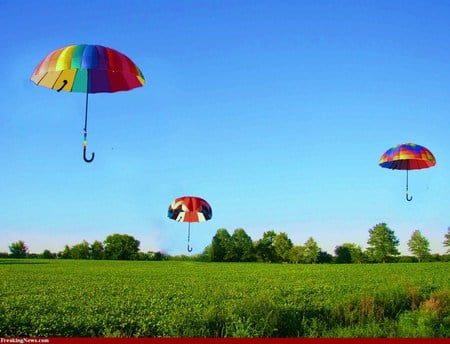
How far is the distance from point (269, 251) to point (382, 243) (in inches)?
1068

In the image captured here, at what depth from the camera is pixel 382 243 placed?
11838 cm

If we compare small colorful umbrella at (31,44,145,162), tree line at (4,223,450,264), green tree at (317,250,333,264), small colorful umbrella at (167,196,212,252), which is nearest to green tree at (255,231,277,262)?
tree line at (4,223,450,264)

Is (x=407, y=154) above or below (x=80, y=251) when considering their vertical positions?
above

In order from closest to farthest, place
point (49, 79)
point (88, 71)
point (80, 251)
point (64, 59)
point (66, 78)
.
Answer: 1. point (64, 59)
2. point (88, 71)
3. point (49, 79)
4. point (66, 78)
5. point (80, 251)

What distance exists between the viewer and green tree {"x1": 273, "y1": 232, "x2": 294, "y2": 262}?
11575cm

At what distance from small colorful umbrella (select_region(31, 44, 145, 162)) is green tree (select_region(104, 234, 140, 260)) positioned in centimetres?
10278

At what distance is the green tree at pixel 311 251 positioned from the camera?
4564 inches

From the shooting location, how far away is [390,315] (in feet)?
57.3

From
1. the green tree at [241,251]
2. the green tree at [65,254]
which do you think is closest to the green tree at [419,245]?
the green tree at [241,251]

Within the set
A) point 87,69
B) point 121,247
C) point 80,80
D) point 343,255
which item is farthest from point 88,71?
point 343,255

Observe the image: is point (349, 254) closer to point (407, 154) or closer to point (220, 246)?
point (220, 246)

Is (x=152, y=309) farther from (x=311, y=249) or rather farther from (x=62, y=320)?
(x=311, y=249)

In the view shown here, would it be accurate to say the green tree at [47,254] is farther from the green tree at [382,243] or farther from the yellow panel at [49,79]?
the yellow panel at [49,79]

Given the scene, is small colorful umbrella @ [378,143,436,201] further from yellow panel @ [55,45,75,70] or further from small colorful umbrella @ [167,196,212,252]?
yellow panel @ [55,45,75,70]
